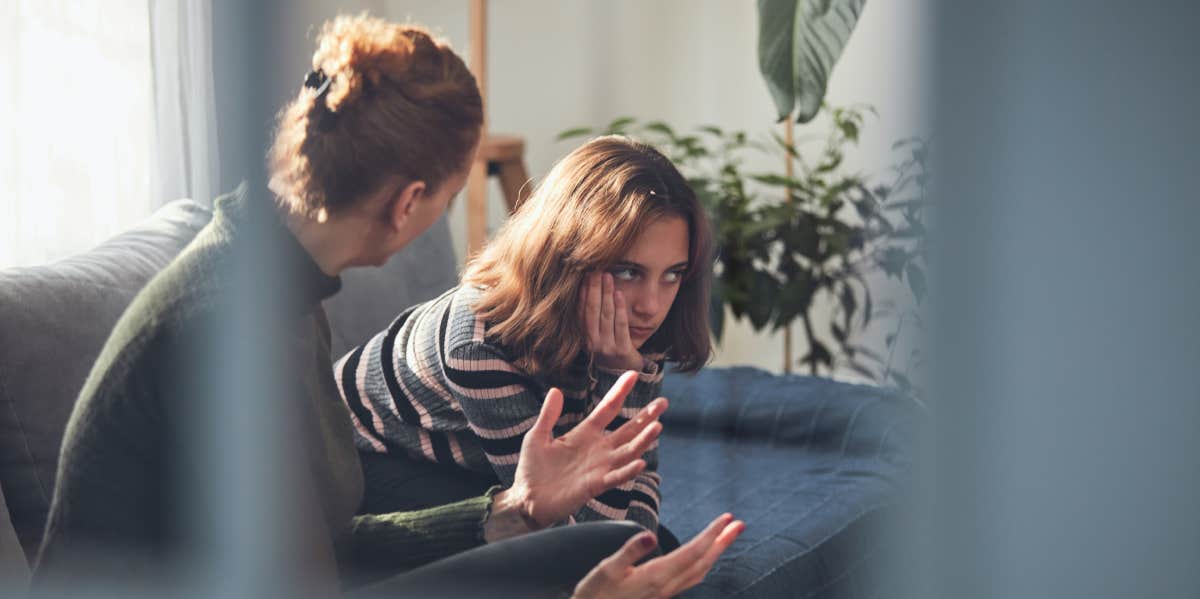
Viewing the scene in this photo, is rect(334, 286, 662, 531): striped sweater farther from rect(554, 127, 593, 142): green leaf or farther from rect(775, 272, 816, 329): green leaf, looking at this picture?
rect(775, 272, 816, 329): green leaf

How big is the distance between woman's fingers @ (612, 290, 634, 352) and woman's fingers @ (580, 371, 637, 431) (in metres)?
0.03

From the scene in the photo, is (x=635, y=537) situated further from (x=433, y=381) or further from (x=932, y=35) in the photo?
(x=932, y=35)

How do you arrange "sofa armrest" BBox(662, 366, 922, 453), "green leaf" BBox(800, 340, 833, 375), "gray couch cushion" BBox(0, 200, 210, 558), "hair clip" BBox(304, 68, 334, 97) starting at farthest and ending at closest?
1. "green leaf" BBox(800, 340, 833, 375)
2. "sofa armrest" BBox(662, 366, 922, 453)
3. "gray couch cushion" BBox(0, 200, 210, 558)
4. "hair clip" BBox(304, 68, 334, 97)

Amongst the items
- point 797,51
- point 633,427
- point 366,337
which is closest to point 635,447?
point 633,427

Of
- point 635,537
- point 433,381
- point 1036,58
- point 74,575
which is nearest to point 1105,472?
point 1036,58

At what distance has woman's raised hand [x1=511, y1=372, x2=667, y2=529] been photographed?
34.3 inches

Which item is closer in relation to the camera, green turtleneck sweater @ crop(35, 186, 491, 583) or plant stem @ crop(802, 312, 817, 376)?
green turtleneck sweater @ crop(35, 186, 491, 583)

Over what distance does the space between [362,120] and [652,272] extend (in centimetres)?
23

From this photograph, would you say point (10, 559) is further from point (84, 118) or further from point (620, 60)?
point (620, 60)

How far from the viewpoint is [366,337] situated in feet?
3.10

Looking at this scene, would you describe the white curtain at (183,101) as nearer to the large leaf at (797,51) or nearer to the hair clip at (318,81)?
the hair clip at (318,81)

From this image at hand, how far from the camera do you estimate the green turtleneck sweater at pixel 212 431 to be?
2.68 feet

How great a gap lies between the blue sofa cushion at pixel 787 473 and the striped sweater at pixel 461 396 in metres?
0.11

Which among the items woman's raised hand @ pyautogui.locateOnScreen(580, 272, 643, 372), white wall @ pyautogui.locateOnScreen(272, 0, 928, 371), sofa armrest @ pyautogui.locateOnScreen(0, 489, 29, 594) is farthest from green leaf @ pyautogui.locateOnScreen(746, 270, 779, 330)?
sofa armrest @ pyautogui.locateOnScreen(0, 489, 29, 594)
